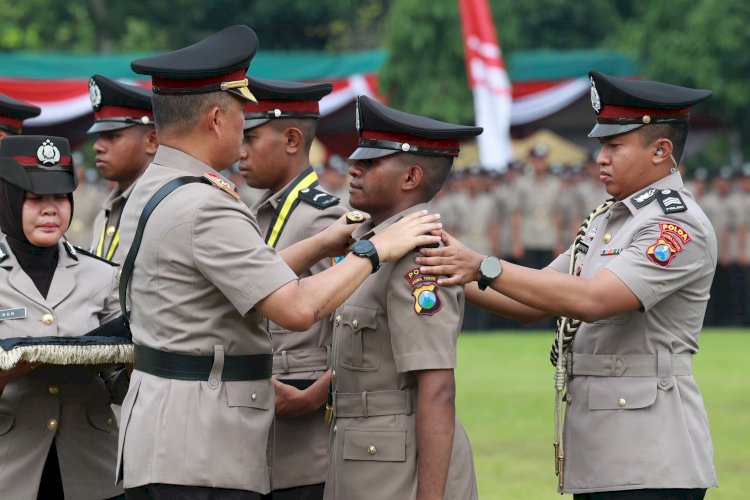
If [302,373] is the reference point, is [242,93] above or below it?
above

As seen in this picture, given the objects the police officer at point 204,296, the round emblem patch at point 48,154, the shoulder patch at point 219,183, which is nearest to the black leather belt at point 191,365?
the police officer at point 204,296

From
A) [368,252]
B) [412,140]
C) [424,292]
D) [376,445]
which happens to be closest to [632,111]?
[412,140]

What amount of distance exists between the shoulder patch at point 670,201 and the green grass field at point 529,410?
155 inches

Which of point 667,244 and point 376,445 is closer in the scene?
point 376,445

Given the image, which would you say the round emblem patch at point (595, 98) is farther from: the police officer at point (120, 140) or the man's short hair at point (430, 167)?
the police officer at point (120, 140)

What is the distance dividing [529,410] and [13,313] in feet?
24.9

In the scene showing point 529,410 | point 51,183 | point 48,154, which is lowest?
point 529,410

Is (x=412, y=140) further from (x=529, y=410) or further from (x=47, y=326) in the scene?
(x=529, y=410)

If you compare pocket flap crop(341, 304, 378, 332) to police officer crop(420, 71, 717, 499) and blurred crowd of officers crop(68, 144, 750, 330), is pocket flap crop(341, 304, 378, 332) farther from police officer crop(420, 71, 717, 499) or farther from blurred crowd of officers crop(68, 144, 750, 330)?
blurred crowd of officers crop(68, 144, 750, 330)

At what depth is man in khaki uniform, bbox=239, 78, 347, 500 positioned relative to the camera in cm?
542

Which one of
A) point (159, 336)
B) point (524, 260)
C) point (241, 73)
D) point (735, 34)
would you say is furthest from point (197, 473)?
point (735, 34)

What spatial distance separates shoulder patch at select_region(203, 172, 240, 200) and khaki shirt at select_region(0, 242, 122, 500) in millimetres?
1057

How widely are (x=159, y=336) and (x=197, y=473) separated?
1.49 ft

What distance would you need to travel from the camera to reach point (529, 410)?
12.0 m
